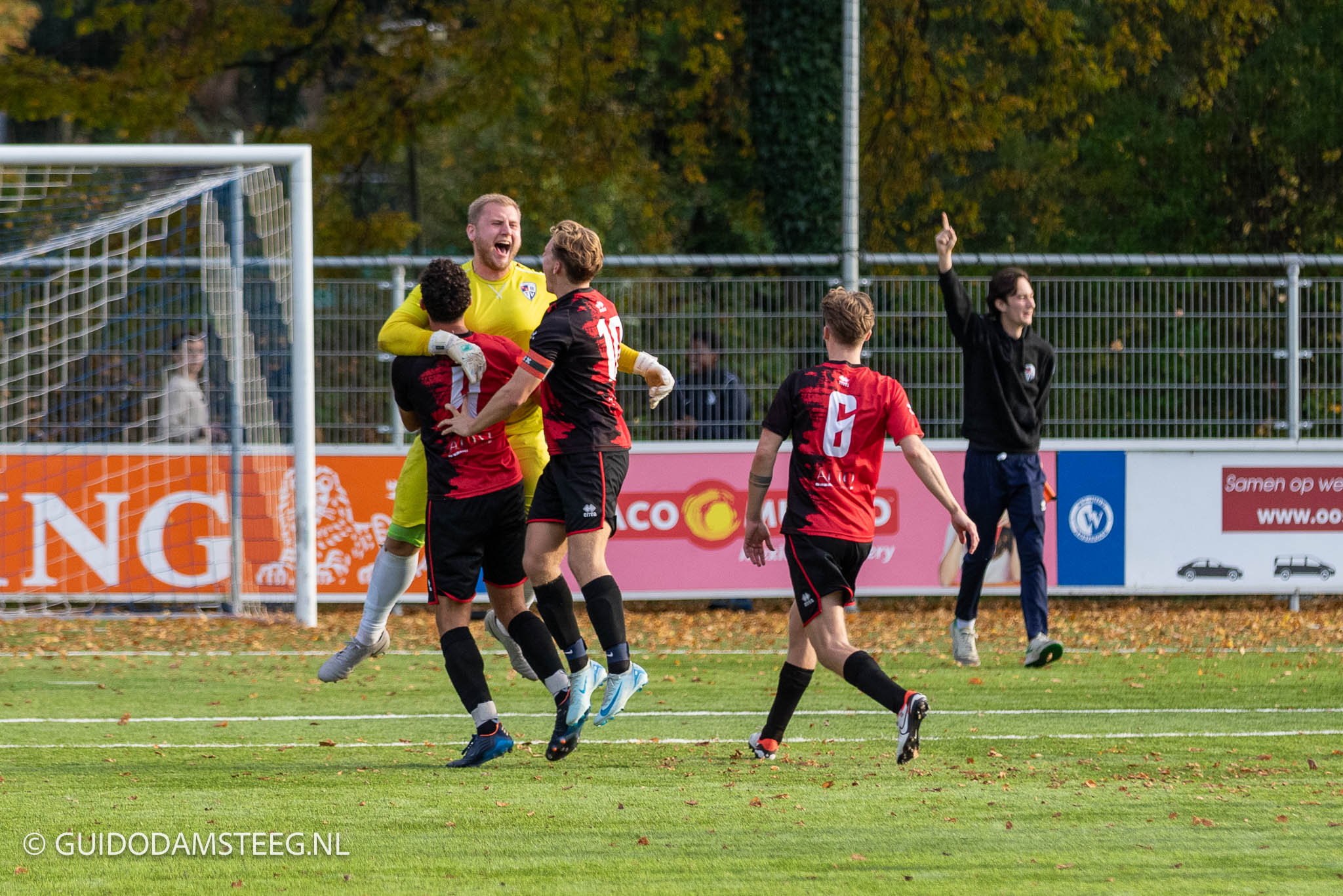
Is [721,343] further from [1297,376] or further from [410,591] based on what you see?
[1297,376]

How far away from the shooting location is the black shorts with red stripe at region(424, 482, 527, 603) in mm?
5715

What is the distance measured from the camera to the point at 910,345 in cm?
1195

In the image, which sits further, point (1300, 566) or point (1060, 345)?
point (1060, 345)

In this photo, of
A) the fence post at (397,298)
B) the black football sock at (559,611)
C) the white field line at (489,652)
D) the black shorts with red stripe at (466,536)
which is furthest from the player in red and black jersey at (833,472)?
the fence post at (397,298)

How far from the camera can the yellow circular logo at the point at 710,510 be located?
452 inches

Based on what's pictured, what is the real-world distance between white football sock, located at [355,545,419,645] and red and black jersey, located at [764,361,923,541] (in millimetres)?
1690

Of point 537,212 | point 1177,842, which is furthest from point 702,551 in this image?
point 537,212

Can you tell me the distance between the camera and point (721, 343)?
11.8m

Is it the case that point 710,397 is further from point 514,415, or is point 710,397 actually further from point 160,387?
point 514,415

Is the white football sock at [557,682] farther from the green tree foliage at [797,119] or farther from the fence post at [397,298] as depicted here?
the green tree foliage at [797,119]

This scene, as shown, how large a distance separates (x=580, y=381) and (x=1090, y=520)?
22.5 feet

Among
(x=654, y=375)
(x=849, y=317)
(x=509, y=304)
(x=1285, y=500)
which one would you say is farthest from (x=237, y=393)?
(x=1285, y=500)

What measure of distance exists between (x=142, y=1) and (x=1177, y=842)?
733 inches

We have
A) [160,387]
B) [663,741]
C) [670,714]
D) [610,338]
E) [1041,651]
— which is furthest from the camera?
[160,387]
